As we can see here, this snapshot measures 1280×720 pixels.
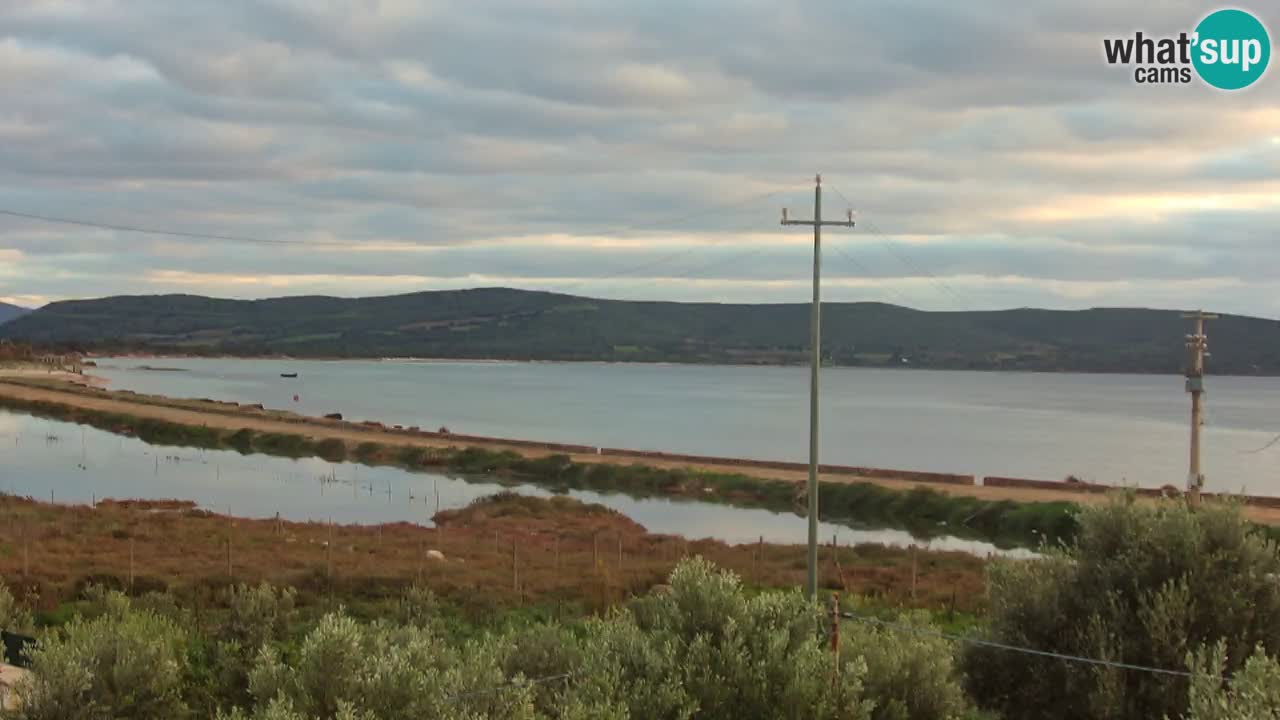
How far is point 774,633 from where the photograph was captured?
39.0ft

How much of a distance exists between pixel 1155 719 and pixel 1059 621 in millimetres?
1815

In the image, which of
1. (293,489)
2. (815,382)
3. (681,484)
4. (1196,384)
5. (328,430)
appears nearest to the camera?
(815,382)

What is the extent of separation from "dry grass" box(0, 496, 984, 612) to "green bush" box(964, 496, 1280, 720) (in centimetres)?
955

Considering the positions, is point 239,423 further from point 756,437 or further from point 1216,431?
point 1216,431

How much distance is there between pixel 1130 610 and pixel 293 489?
189 ft

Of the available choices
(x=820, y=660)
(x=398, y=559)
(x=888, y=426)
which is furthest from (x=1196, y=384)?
(x=888, y=426)

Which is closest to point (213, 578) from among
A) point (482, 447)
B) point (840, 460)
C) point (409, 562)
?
point (409, 562)

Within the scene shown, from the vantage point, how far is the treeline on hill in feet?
38.4

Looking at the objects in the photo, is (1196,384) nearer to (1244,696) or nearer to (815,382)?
(815,382)

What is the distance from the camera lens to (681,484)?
232 ft

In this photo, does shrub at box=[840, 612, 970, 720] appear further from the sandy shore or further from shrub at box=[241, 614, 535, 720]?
the sandy shore

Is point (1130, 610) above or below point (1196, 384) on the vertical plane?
below

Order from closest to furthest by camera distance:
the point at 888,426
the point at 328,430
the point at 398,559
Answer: the point at 398,559 < the point at 328,430 < the point at 888,426

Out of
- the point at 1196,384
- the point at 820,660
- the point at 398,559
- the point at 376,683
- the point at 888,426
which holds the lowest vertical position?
the point at 888,426
